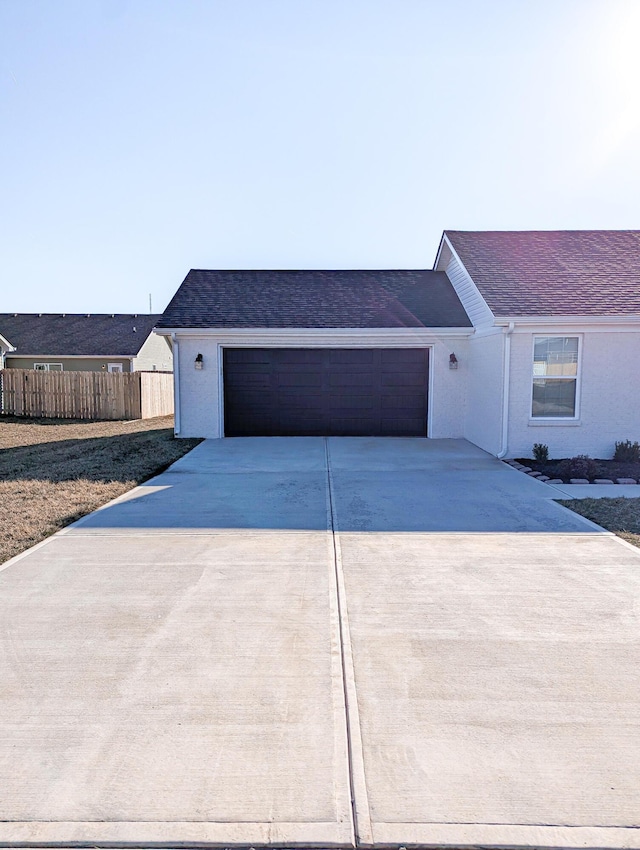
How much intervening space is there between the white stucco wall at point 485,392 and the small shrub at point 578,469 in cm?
147

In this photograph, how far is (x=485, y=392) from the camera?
38.4 ft

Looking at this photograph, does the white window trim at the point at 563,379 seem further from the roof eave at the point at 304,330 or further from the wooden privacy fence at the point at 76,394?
the wooden privacy fence at the point at 76,394

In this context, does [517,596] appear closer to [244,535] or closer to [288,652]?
[288,652]

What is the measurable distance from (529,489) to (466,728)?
572 cm

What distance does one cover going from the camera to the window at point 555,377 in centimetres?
1045

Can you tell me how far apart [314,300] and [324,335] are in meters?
1.71

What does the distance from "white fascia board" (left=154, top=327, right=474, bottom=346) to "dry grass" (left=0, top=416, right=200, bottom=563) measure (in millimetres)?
2532

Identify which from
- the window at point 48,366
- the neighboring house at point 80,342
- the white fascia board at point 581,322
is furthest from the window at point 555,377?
the window at point 48,366

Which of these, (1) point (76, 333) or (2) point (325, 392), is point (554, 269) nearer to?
(2) point (325, 392)

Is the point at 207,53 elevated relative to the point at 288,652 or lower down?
elevated

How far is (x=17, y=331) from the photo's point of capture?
28688 millimetres

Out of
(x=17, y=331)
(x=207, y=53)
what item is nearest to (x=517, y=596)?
(x=207, y=53)

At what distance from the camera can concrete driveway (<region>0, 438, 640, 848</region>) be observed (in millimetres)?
2219

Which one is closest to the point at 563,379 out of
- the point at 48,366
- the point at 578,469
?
the point at 578,469
